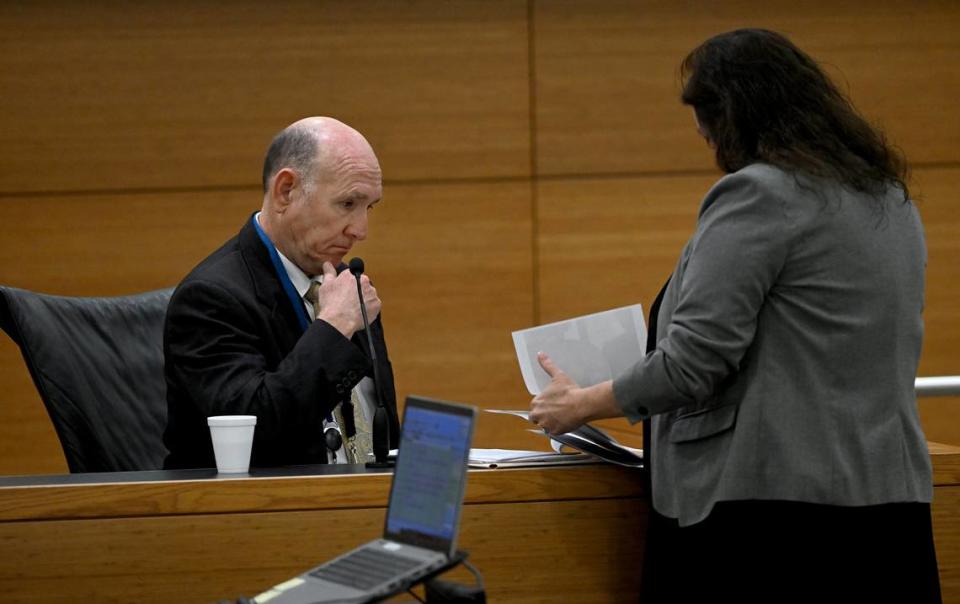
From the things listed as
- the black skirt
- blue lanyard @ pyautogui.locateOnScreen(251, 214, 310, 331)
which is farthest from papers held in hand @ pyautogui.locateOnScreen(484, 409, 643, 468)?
blue lanyard @ pyautogui.locateOnScreen(251, 214, 310, 331)

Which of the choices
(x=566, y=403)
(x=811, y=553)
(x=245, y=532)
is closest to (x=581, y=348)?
(x=566, y=403)

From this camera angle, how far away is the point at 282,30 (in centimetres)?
421

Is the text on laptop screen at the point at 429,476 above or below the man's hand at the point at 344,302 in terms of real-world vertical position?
below

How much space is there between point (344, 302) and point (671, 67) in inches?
94.7

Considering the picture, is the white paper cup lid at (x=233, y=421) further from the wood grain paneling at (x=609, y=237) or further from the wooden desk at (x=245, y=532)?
the wood grain paneling at (x=609, y=237)

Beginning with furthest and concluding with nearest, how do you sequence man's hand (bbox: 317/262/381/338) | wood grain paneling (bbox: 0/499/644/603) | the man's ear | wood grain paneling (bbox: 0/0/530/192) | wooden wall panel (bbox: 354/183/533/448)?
wooden wall panel (bbox: 354/183/533/448) → wood grain paneling (bbox: 0/0/530/192) → the man's ear → man's hand (bbox: 317/262/381/338) → wood grain paneling (bbox: 0/499/644/603)

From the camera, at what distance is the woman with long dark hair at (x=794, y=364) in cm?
168

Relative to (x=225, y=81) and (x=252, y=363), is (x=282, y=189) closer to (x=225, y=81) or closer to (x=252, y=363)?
(x=252, y=363)

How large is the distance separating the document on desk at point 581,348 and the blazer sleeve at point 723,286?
0.25 m

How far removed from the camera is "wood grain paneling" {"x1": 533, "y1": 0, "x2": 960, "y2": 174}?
4258 millimetres

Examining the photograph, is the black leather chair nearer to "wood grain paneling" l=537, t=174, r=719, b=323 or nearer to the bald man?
the bald man

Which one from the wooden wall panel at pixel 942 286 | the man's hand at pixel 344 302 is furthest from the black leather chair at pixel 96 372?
the wooden wall panel at pixel 942 286

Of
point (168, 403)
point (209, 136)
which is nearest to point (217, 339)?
point (168, 403)

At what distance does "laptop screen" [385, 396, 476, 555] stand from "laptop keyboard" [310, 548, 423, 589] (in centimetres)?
3
